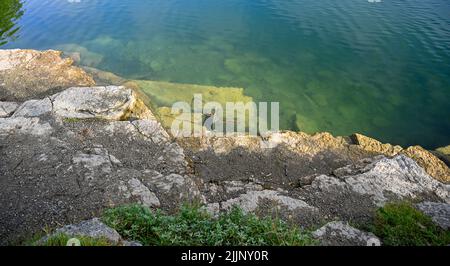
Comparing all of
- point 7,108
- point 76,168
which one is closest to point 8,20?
point 7,108

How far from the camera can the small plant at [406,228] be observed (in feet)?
27.1

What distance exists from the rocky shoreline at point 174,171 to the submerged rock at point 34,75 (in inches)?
48.9

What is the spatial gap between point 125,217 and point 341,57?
16870 mm

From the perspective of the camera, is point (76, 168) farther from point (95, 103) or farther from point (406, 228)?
point (406, 228)

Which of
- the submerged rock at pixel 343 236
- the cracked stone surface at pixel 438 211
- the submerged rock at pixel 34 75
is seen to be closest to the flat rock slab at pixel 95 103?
the submerged rock at pixel 34 75

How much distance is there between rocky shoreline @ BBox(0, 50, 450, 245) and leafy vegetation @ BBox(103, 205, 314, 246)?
1639 mm

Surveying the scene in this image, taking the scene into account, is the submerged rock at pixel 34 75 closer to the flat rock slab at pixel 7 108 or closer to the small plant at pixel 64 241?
the flat rock slab at pixel 7 108

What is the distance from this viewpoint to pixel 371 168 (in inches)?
443

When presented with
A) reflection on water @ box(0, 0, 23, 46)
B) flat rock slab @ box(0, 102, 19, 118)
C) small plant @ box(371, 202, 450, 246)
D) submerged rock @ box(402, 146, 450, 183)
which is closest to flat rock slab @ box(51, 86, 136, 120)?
flat rock slab @ box(0, 102, 19, 118)
